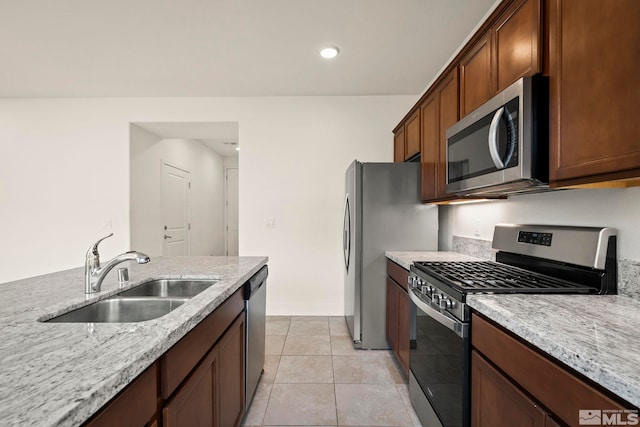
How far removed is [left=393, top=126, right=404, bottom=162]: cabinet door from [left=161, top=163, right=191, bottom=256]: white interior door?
11.2ft

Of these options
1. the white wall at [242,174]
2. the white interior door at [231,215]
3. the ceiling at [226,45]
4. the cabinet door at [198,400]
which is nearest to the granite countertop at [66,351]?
→ the cabinet door at [198,400]

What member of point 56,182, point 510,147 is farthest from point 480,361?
point 56,182

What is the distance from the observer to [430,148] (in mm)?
2391

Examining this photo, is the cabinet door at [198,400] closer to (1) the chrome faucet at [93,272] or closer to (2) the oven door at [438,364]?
(1) the chrome faucet at [93,272]

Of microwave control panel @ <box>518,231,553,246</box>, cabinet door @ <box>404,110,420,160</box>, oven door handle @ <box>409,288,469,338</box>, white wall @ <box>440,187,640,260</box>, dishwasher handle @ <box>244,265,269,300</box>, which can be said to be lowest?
oven door handle @ <box>409,288,469,338</box>

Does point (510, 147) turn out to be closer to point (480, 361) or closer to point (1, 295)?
point (480, 361)

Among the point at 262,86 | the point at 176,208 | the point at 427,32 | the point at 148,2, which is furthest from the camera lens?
the point at 176,208

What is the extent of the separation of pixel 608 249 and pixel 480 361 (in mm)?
712

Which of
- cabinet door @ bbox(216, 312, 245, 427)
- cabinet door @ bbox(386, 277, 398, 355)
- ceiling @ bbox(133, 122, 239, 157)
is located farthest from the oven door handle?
ceiling @ bbox(133, 122, 239, 157)

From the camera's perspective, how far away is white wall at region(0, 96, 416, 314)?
143 inches

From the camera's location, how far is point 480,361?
3.69 ft

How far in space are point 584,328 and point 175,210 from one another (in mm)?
5128

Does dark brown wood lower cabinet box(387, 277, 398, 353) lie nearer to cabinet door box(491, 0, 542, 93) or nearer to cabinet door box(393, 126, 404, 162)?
cabinet door box(393, 126, 404, 162)

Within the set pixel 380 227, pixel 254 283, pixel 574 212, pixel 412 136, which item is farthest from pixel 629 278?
pixel 412 136
